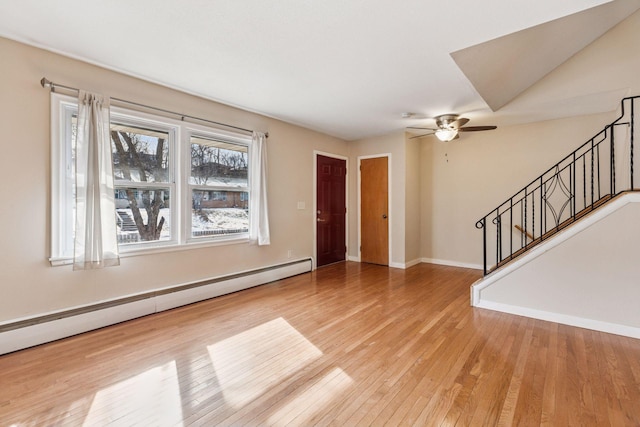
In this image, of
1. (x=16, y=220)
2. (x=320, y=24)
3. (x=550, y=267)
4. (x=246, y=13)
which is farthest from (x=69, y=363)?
(x=550, y=267)

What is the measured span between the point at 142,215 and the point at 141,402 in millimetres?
2091

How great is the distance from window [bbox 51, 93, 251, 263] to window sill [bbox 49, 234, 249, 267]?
0.08ft

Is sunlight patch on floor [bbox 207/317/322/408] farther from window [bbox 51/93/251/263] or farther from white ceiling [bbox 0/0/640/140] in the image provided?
white ceiling [bbox 0/0/640/140]

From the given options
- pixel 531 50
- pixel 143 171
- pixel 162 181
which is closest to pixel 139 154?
pixel 143 171

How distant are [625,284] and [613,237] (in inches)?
18.0

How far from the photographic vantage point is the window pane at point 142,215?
3.14 meters

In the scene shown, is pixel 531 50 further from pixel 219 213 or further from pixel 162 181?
pixel 162 181

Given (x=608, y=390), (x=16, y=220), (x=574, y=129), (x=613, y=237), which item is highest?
(x=574, y=129)

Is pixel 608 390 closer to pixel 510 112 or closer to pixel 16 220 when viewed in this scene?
pixel 510 112

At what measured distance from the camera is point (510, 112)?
4.34 m

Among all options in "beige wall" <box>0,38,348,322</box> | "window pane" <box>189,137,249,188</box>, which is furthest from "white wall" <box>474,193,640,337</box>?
"beige wall" <box>0,38,348,322</box>

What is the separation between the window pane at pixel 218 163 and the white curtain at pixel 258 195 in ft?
0.52

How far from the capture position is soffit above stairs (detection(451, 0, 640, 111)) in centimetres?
274

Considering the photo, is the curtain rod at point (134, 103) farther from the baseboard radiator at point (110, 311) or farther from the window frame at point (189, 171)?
the baseboard radiator at point (110, 311)
